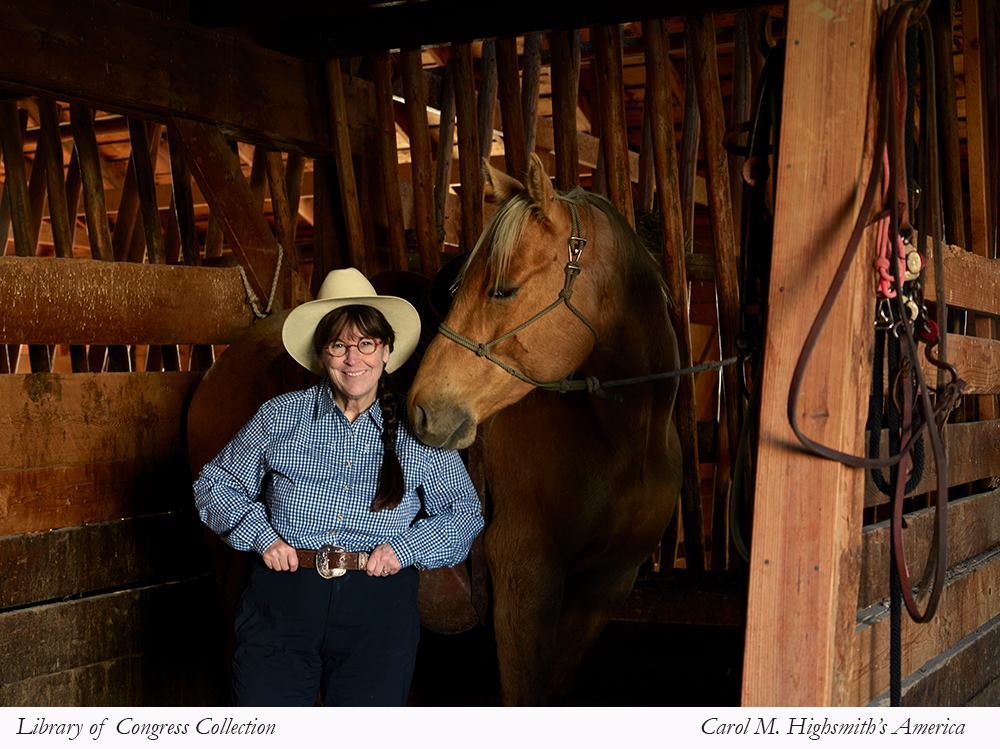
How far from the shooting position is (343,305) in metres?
2.60

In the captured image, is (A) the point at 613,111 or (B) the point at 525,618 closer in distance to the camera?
(B) the point at 525,618

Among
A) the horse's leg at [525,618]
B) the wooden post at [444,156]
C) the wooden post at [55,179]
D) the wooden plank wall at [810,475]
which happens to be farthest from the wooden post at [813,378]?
the wooden post at [55,179]

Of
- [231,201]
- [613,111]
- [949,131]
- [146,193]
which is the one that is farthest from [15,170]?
[949,131]

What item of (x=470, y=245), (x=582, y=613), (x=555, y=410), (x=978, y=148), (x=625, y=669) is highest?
(x=978, y=148)

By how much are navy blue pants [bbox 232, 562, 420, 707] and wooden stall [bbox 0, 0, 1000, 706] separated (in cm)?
76

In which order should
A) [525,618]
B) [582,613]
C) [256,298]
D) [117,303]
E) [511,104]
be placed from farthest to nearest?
[511,104], [256,298], [117,303], [582,613], [525,618]

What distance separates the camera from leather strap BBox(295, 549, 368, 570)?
2383 mm

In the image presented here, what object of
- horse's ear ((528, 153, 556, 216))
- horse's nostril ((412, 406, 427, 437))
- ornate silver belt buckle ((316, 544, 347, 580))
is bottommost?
ornate silver belt buckle ((316, 544, 347, 580))

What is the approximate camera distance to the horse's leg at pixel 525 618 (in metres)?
3.12

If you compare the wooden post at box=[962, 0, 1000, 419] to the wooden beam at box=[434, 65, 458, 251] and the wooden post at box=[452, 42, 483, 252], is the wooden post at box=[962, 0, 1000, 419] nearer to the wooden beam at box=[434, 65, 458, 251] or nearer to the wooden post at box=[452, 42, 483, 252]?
the wooden post at box=[452, 42, 483, 252]

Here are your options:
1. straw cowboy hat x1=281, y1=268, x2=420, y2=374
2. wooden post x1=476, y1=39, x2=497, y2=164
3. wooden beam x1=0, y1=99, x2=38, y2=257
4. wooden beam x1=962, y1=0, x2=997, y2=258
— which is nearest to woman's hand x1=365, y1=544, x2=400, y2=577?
straw cowboy hat x1=281, y1=268, x2=420, y2=374

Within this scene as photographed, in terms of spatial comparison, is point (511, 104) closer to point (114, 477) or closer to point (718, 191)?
point (718, 191)

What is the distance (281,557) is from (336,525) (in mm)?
129
